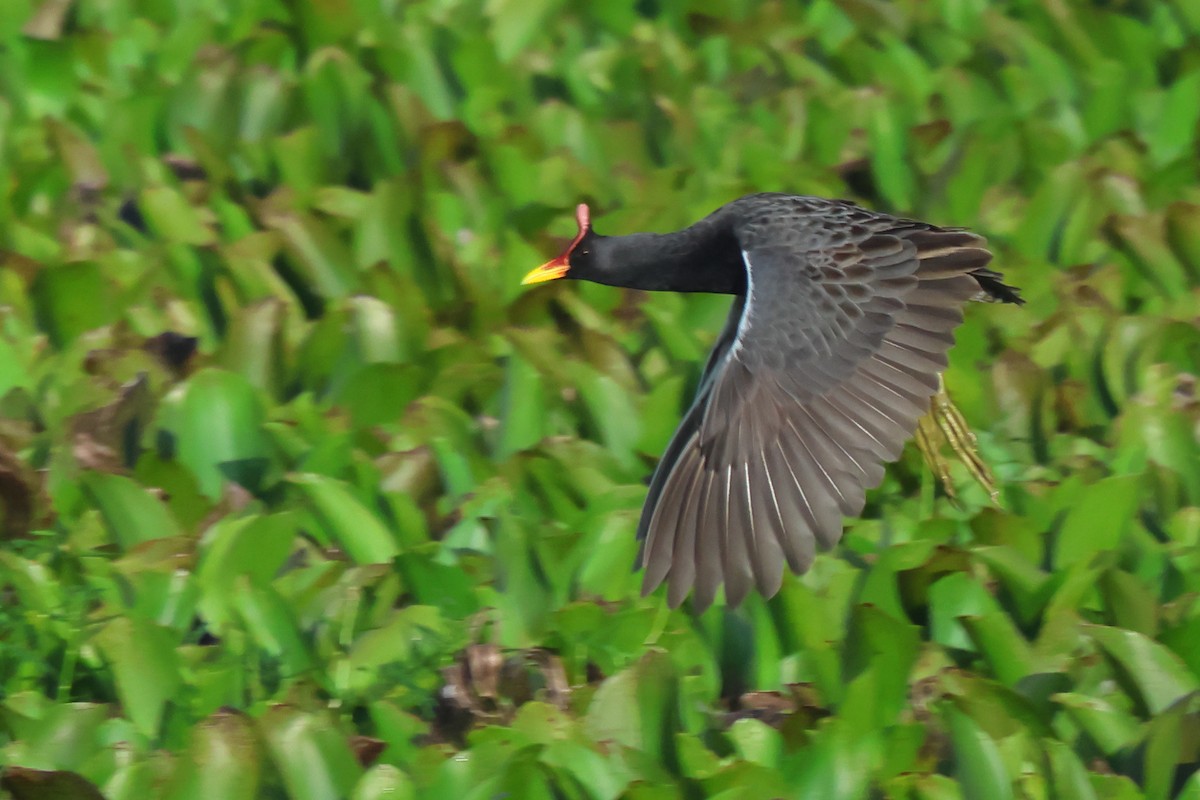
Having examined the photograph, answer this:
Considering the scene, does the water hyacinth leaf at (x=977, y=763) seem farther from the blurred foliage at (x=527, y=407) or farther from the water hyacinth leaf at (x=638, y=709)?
the water hyacinth leaf at (x=638, y=709)

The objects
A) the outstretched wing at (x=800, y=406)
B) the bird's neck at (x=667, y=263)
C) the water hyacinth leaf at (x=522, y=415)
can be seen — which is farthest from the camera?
the bird's neck at (x=667, y=263)

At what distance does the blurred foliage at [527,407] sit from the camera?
137 inches

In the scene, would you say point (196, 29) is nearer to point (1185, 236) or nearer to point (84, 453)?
point (84, 453)

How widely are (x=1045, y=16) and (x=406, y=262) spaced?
2.44m

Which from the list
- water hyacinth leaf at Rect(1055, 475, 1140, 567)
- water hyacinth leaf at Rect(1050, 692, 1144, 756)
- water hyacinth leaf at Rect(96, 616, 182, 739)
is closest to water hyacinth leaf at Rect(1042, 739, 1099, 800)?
water hyacinth leaf at Rect(1050, 692, 1144, 756)

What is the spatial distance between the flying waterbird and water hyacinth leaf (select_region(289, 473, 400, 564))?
53 centimetres

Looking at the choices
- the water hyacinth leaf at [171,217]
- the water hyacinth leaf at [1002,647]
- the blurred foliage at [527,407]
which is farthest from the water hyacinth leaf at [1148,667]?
the water hyacinth leaf at [171,217]

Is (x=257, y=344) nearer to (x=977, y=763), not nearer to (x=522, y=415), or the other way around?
(x=522, y=415)

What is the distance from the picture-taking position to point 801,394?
13.4ft

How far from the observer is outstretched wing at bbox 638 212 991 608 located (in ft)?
12.6

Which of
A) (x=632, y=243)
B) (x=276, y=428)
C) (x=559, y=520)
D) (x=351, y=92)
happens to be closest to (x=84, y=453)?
(x=276, y=428)

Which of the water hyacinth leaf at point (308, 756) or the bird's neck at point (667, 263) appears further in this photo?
the bird's neck at point (667, 263)

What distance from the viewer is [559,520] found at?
4.32m

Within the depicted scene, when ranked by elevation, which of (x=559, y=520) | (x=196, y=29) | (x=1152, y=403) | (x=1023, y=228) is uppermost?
(x=196, y=29)
